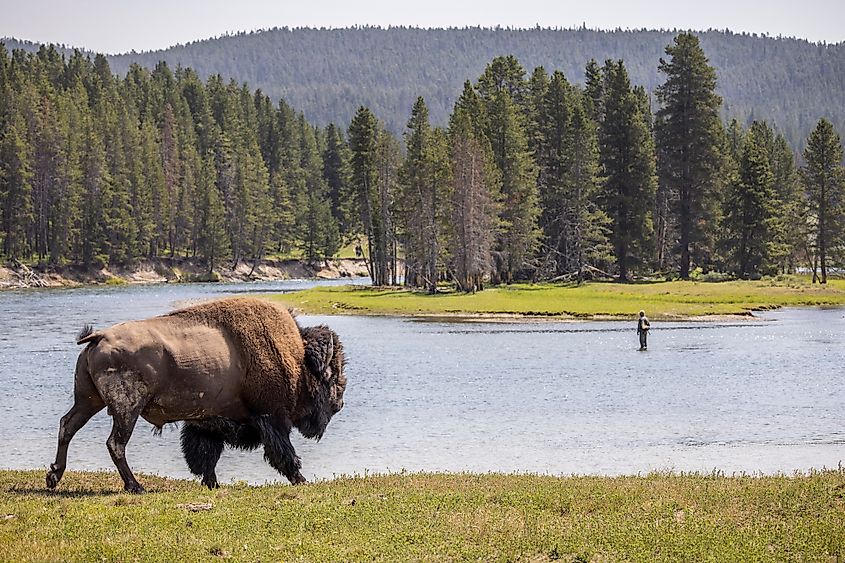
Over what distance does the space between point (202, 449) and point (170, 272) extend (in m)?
107

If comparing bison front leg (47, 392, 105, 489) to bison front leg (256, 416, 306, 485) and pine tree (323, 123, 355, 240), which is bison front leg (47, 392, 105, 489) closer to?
bison front leg (256, 416, 306, 485)

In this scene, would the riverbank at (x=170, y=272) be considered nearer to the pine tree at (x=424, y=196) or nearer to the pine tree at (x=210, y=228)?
the pine tree at (x=210, y=228)

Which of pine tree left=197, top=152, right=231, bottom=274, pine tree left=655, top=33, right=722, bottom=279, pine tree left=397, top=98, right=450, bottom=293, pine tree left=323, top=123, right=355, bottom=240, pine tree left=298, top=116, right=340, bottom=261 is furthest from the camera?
pine tree left=323, top=123, right=355, bottom=240

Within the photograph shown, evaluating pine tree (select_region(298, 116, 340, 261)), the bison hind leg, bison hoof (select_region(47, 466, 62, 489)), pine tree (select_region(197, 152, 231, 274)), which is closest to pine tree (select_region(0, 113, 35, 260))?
pine tree (select_region(197, 152, 231, 274))

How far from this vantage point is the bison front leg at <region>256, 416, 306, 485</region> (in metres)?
13.5

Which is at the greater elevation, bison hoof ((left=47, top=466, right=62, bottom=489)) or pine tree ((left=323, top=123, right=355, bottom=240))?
pine tree ((left=323, top=123, right=355, bottom=240))

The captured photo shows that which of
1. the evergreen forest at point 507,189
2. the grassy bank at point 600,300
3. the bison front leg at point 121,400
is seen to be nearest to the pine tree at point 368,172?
the evergreen forest at point 507,189

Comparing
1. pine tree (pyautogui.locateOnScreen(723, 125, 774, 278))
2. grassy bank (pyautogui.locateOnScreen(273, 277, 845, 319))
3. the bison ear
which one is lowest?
grassy bank (pyautogui.locateOnScreen(273, 277, 845, 319))

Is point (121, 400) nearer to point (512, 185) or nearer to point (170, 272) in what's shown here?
point (512, 185)

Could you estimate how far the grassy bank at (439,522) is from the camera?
31.0 feet

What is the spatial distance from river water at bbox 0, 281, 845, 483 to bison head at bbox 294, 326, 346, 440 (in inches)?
132

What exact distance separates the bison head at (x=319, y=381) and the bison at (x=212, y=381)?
1 cm

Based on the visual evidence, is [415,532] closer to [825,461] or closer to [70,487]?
[70,487]

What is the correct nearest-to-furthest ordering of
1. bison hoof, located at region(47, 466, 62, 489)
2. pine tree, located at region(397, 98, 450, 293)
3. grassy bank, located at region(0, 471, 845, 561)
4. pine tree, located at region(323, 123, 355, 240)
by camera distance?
1. grassy bank, located at region(0, 471, 845, 561)
2. bison hoof, located at region(47, 466, 62, 489)
3. pine tree, located at region(397, 98, 450, 293)
4. pine tree, located at region(323, 123, 355, 240)
